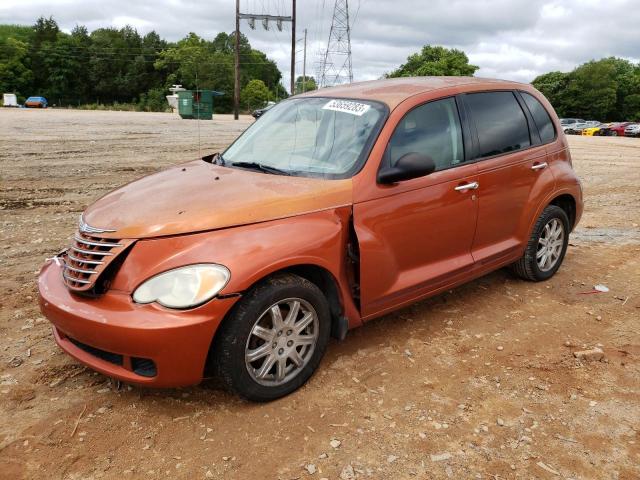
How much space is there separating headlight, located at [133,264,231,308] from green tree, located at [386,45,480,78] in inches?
2884

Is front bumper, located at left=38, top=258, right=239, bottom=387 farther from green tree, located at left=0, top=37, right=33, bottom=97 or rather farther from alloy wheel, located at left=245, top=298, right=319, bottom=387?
green tree, located at left=0, top=37, right=33, bottom=97

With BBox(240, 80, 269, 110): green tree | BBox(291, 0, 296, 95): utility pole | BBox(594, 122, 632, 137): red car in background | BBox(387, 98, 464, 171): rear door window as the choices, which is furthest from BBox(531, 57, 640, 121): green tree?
BBox(387, 98, 464, 171): rear door window

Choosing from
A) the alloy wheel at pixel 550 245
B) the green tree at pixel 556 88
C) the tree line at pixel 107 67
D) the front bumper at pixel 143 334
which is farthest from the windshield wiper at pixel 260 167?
the green tree at pixel 556 88

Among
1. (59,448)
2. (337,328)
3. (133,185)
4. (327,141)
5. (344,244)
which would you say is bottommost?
(59,448)

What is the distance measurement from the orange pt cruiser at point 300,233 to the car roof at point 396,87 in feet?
0.08

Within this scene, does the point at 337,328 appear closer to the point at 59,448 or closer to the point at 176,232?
the point at 176,232

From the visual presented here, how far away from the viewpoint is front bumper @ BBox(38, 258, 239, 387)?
2.74 metres

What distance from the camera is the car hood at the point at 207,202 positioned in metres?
2.96

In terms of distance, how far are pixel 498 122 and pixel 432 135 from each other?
2.75 feet

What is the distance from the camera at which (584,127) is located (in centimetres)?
4959

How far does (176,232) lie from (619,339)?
3274 mm

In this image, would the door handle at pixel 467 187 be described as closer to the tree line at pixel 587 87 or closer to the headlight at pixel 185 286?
the headlight at pixel 185 286

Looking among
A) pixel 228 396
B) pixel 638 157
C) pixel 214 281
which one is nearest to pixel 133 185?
pixel 214 281

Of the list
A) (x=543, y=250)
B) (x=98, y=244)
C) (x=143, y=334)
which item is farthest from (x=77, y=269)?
(x=543, y=250)
